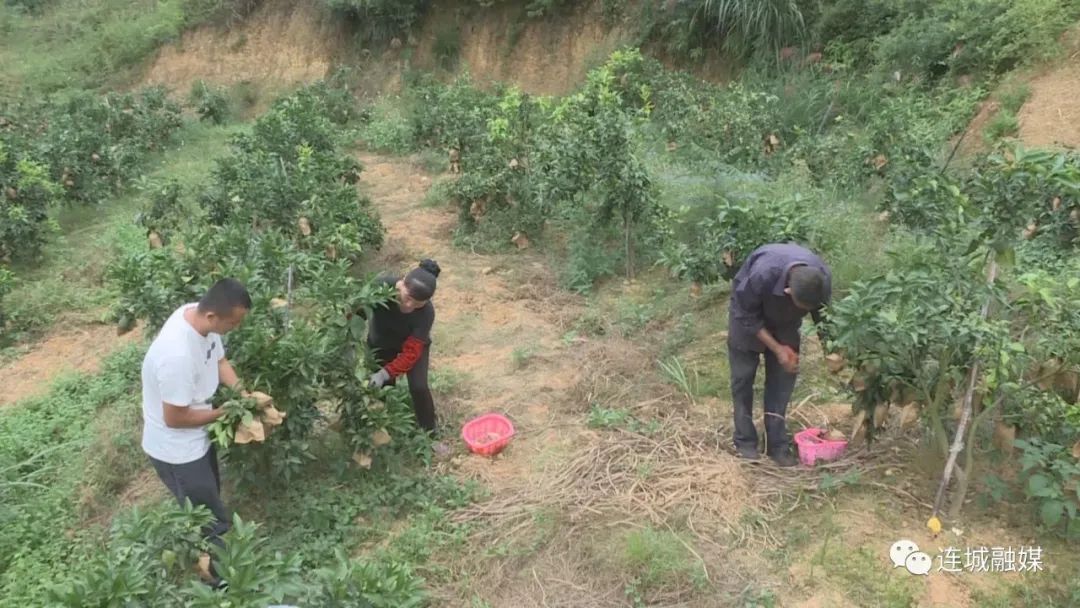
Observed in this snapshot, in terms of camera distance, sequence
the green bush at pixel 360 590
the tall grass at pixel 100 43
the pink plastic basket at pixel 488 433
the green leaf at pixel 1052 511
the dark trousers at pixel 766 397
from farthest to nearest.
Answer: the tall grass at pixel 100 43 < the pink plastic basket at pixel 488 433 < the dark trousers at pixel 766 397 < the green leaf at pixel 1052 511 < the green bush at pixel 360 590

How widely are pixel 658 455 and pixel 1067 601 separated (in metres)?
1.83

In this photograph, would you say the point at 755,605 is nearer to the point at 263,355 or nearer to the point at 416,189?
the point at 263,355

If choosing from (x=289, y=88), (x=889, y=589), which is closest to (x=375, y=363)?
(x=889, y=589)

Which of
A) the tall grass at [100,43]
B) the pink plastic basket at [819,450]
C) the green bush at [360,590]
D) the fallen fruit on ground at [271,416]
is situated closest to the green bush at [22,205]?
the fallen fruit on ground at [271,416]

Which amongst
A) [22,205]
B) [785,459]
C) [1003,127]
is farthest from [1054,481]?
[22,205]

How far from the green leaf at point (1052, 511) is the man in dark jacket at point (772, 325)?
111cm

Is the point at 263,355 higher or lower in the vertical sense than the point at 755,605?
higher

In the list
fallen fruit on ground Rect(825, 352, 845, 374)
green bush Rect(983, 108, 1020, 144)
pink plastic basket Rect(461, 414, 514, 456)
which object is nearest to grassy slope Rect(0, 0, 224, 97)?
green bush Rect(983, 108, 1020, 144)

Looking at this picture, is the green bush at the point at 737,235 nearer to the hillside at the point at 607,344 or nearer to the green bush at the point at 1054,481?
the hillside at the point at 607,344

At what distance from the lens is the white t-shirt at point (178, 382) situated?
293cm

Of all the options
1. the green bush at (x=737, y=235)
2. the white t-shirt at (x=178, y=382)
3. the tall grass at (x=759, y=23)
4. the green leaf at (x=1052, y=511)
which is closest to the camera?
the white t-shirt at (x=178, y=382)

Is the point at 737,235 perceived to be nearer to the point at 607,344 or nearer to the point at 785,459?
the point at 607,344

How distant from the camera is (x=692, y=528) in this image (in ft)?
11.6

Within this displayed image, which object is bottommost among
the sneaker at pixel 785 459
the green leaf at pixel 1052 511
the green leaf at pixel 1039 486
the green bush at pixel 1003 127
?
the sneaker at pixel 785 459
